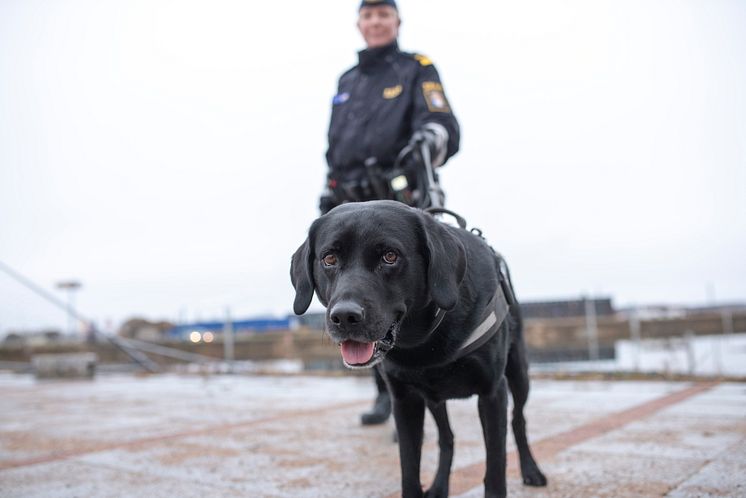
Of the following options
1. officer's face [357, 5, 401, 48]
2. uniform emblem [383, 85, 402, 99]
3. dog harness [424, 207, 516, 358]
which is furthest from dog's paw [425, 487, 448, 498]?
officer's face [357, 5, 401, 48]

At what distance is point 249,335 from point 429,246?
92.9 ft

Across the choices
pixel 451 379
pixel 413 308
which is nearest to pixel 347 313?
pixel 413 308

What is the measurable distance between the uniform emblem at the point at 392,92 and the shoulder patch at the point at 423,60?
22 centimetres

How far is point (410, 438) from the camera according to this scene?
2.22 m

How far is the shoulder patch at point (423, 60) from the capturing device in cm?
392

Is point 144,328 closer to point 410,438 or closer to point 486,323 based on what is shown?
point 410,438

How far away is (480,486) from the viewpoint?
2.61 meters

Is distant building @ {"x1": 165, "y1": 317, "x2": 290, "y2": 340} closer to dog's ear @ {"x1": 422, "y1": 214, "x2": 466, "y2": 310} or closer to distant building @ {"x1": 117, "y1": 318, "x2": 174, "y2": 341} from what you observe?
distant building @ {"x1": 117, "y1": 318, "x2": 174, "y2": 341}

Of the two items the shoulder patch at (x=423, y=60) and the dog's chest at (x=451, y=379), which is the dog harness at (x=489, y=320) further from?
the shoulder patch at (x=423, y=60)

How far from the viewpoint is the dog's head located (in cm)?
172

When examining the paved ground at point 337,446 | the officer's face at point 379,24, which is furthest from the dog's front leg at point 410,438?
the officer's face at point 379,24

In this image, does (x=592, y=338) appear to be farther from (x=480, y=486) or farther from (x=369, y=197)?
(x=480, y=486)

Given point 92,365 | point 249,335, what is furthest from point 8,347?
point 92,365

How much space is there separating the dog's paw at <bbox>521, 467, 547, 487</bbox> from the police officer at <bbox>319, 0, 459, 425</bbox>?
1.41 m
